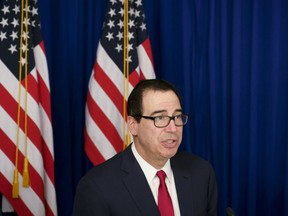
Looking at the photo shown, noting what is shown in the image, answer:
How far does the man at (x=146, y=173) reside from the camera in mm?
1865

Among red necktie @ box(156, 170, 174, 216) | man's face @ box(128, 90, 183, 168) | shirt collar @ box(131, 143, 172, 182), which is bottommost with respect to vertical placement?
red necktie @ box(156, 170, 174, 216)

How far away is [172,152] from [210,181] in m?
0.44

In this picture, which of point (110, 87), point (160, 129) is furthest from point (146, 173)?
point (110, 87)

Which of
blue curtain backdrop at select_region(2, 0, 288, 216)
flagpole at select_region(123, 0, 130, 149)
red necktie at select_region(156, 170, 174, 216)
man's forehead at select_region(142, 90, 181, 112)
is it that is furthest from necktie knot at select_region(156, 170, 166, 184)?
blue curtain backdrop at select_region(2, 0, 288, 216)

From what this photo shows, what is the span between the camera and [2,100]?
123 inches

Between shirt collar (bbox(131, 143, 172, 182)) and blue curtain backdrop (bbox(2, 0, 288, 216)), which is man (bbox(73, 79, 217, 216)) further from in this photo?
blue curtain backdrop (bbox(2, 0, 288, 216))

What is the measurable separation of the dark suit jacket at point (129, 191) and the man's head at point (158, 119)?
15cm

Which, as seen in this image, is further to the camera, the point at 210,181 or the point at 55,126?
the point at 55,126

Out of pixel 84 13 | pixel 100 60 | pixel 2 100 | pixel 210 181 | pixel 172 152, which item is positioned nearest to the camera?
pixel 172 152

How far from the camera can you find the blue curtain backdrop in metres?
3.67

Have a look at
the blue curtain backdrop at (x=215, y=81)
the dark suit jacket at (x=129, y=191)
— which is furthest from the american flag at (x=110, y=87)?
the dark suit jacket at (x=129, y=191)

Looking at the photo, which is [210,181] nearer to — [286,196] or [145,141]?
[145,141]

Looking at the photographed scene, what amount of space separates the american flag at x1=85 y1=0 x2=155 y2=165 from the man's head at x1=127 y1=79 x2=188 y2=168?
4.67ft

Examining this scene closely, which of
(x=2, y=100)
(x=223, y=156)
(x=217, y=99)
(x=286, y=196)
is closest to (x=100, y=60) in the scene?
(x=2, y=100)
